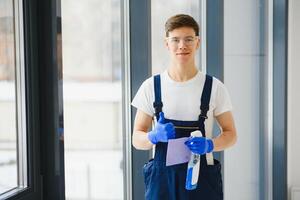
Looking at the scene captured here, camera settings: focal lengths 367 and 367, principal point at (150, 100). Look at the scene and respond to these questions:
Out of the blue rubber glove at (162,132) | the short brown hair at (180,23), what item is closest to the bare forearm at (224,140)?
the blue rubber glove at (162,132)

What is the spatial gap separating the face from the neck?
0.08ft

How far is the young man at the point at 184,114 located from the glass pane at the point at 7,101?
65 centimetres

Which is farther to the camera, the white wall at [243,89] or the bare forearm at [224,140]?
the white wall at [243,89]

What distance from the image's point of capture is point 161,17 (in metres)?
2.42

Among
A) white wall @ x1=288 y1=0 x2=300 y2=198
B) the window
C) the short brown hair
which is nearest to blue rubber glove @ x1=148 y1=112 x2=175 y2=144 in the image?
the short brown hair

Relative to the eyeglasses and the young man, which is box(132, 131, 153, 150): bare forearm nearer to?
the young man

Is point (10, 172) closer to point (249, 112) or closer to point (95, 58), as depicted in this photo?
point (95, 58)

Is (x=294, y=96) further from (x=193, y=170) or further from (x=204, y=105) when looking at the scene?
(x=193, y=170)

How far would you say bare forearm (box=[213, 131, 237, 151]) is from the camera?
1529mm

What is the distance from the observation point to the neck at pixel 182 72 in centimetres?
154

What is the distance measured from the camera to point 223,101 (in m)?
1.56

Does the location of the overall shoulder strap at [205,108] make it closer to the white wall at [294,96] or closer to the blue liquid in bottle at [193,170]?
the blue liquid in bottle at [193,170]

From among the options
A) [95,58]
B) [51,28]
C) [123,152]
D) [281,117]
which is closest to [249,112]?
[281,117]

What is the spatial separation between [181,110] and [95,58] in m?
1.01
